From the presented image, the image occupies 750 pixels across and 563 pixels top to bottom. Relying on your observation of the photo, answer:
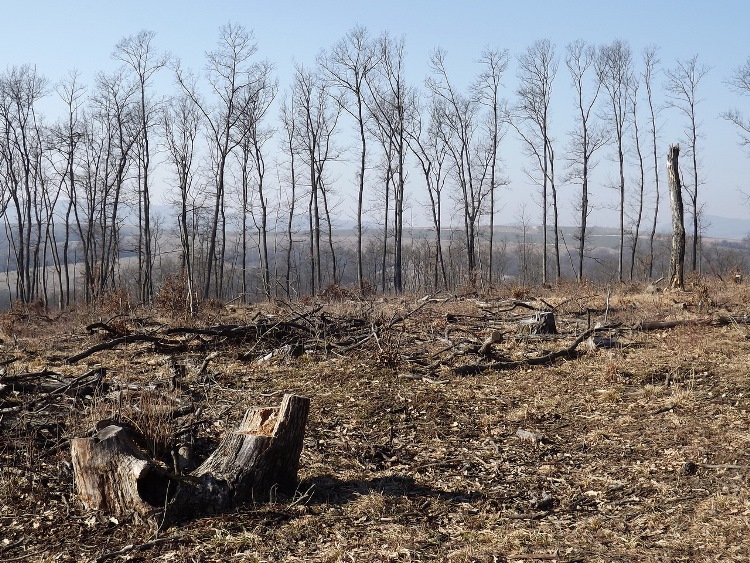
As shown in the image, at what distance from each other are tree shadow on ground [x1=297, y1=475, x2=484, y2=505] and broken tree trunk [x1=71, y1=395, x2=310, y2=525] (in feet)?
0.68

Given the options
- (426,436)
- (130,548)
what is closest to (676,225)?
(426,436)

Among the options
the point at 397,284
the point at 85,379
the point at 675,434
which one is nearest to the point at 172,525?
the point at 85,379

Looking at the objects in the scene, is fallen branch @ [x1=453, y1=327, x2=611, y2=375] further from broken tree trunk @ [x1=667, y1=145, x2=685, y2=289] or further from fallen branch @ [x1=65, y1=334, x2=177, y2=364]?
broken tree trunk @ [x1=667, y1=145, x2=685, y2=289]

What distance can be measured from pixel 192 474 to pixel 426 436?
2313mm

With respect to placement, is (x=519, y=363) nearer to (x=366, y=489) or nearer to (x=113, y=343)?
(x=366, y=489)

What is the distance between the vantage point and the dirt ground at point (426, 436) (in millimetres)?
3912

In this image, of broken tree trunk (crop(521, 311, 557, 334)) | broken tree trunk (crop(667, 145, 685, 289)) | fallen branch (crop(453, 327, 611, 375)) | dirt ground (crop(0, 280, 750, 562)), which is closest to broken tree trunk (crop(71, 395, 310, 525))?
dirt ground (crop(0, 280, 750, 562))

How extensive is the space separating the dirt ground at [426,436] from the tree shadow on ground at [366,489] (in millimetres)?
23

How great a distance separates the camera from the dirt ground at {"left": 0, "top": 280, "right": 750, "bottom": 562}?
3.91 m

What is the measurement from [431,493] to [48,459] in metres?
2.99

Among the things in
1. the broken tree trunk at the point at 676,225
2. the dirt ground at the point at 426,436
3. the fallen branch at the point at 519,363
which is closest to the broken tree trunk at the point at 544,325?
the dirt ground at the point at 426,436

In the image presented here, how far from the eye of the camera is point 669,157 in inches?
620

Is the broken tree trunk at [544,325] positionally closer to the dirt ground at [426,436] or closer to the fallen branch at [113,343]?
the dirt ground at [426,436]

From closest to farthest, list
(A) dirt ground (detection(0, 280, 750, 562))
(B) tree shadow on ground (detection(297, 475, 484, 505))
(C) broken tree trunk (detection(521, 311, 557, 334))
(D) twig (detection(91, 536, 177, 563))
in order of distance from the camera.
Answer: (D) twig (detection(91, 536, 177, 563)) → (A) dirt ground (detection(0, 280, 750, 562)) → (B) tree shadow on ground (detection(297, 475, 484, 505)) → (C) broken tree trunk (detection(521, 311, 557, 334))
